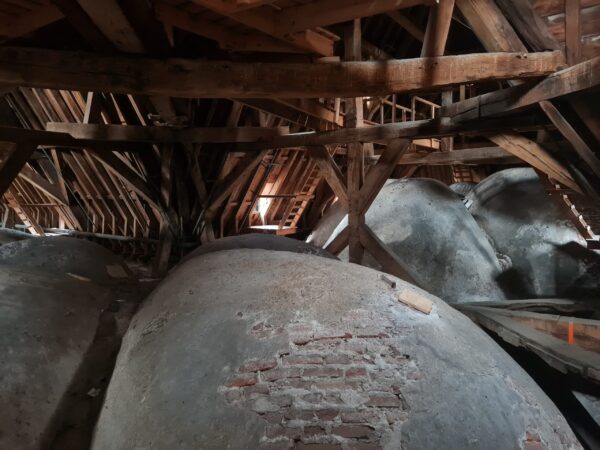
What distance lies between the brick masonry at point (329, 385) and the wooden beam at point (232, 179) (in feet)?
12.6

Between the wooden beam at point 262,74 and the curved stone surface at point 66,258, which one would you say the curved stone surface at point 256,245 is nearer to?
the curved stone surface at point 66,258

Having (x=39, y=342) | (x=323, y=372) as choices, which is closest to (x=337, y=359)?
(x=323, y=372)

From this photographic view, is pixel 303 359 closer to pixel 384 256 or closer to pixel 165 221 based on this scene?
pixel 384 256

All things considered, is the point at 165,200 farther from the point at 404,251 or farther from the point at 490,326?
the point at 490,326

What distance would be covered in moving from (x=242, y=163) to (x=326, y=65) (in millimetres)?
3000

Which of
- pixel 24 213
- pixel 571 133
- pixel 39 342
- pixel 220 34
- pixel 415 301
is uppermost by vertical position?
Result: pixel 24 213

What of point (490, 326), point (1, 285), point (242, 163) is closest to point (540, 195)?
point (490, 326)

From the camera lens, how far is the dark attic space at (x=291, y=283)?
195 centimetres

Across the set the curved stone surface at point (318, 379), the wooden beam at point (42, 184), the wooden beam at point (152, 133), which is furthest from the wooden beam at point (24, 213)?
the curved stone surface at point (318, 379)

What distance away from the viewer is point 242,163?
586 cm

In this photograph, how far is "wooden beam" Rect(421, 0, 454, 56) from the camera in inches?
114

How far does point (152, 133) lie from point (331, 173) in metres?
2.34

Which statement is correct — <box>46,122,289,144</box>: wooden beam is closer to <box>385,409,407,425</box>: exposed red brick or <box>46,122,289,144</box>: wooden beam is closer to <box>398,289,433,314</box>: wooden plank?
<box>398,289,433,314</box>: wooden plank

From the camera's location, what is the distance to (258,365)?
2.06 meters
